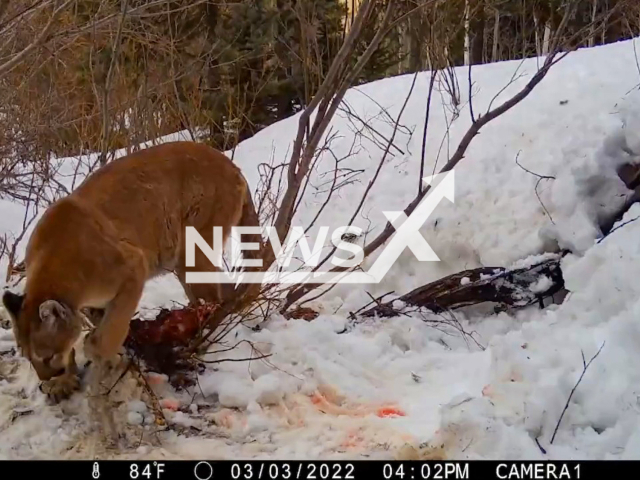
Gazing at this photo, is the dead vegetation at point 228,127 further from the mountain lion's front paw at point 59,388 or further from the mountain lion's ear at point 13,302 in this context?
the mountain lion's ear at point 13,302

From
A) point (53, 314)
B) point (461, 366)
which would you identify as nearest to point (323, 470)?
point (53, 314)

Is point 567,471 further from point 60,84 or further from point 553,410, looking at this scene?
point 60,84

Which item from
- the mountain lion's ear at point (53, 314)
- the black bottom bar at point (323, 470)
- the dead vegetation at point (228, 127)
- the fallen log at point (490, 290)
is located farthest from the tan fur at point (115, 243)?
the fallen log at point (490, 290)

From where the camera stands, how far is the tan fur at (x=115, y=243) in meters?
3.96

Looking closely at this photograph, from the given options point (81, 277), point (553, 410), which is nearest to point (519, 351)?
point (553, 410)

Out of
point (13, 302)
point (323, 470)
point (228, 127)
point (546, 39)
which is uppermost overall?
point (546, 39)

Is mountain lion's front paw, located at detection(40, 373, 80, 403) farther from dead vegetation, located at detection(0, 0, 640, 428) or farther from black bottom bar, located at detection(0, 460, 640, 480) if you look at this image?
black bottom bar, located at detection(0, 460, 640, 480)

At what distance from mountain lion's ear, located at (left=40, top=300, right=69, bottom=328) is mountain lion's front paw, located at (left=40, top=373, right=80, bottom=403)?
1.32 feet

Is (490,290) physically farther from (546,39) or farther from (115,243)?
(546,39)

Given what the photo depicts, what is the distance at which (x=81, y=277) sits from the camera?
411 cm

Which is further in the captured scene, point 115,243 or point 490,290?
point 490,290

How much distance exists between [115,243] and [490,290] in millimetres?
3387

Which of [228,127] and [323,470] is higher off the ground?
[228,127]

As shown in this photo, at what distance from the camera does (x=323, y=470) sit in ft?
11.6
